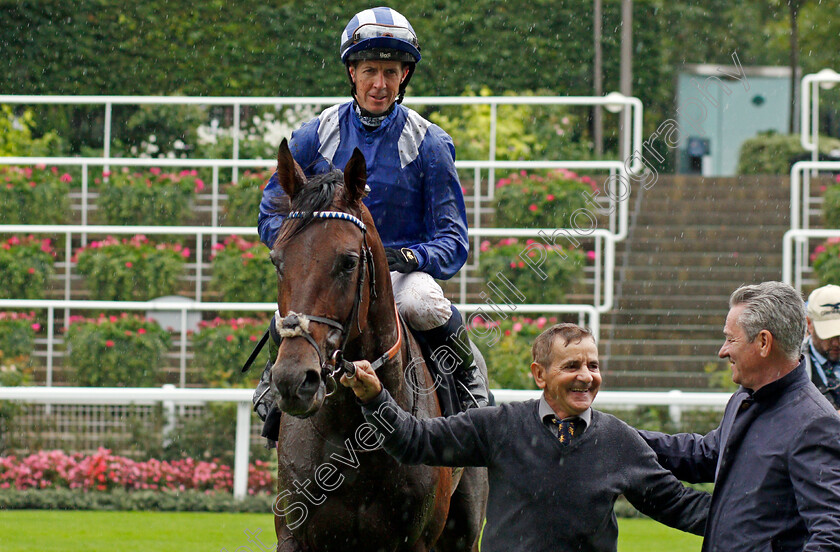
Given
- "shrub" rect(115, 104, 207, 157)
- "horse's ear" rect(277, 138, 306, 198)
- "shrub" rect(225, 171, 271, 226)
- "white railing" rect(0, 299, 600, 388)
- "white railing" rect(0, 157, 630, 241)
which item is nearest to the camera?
"horse's ear" rect(277, 138, 306, 198)

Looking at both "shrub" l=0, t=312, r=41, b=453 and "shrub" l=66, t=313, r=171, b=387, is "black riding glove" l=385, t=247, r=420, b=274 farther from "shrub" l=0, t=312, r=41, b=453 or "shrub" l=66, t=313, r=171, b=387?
"shrub" l=0, t=312, r=41, b=453

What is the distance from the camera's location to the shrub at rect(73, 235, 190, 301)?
9.77 m

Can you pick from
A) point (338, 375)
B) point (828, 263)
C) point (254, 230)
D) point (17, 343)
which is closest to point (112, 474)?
point (17, 343)

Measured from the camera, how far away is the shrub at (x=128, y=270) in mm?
9766

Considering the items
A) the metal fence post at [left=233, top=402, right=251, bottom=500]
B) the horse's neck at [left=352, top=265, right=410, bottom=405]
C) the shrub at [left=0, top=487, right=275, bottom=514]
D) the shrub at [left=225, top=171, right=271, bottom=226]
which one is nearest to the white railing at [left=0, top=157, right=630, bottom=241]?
the shrub at [left=225, top=171, right=271, bottom=226]

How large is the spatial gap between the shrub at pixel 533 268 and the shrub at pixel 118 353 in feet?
9.86

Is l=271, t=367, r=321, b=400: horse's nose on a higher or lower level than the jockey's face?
lower

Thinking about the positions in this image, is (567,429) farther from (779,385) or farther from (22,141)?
(22,141)

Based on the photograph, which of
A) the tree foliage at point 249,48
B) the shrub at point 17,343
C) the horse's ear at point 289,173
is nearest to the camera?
the horse's ear at point 289,173

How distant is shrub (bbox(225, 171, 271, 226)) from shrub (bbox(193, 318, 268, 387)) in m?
1.51

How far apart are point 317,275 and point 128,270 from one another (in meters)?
7.40

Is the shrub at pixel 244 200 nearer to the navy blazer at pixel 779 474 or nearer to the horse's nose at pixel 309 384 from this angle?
the horse's nose at pixel 309 384

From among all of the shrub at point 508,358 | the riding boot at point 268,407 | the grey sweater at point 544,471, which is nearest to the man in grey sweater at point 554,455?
the grey sweater at point 544,471

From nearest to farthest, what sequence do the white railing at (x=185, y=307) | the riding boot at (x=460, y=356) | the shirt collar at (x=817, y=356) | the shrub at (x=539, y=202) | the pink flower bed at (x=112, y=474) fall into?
the riding boot at (x=460, y=356) < the shirt collar at (x=817, y=356) < the pink flower bed at (x=112, y=474) < the white railing at (x=185, y=307) < the shrub at (x=539, y=202)
